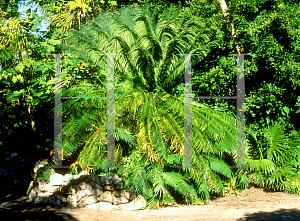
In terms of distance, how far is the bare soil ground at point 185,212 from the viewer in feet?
17.5

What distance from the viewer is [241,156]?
285 inches

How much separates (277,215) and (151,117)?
3171 mm

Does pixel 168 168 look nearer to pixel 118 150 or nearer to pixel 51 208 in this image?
pixel 118 150

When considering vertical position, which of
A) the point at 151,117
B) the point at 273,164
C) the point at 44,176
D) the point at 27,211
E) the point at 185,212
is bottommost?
the point at 185,212

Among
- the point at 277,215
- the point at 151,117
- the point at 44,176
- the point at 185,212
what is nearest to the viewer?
the point at 277,215

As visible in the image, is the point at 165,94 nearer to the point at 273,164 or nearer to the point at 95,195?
the point at 95,195

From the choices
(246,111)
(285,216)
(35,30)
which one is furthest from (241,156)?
(35,30)

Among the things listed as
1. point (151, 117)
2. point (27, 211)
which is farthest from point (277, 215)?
point (27, 211)

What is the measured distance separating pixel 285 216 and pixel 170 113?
323cm

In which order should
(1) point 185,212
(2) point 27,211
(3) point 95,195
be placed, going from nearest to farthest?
(2) point 27,211
(1) point 185,212
(3) point 95,195

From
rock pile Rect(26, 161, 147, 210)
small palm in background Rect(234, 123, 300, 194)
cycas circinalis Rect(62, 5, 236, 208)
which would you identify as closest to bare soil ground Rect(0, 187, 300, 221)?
rock pile Rect(26, 161, 147, 210)

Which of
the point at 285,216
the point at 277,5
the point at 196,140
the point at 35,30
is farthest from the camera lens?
the point at 35,30

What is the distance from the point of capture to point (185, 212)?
5.91 meters

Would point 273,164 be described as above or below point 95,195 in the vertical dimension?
above
